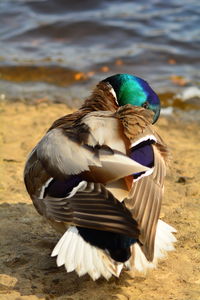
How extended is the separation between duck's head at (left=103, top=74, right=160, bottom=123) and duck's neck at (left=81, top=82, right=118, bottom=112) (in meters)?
0.05

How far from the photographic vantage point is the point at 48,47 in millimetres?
9867

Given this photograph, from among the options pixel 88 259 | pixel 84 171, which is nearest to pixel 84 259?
pixel 88 259

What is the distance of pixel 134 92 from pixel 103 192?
141 cm

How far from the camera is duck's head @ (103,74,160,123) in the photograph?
4.16 m

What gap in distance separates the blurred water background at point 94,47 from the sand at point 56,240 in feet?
7.25

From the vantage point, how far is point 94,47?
32.3 feet

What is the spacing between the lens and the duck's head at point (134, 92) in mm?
4164

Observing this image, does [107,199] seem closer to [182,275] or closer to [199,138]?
[182,275]

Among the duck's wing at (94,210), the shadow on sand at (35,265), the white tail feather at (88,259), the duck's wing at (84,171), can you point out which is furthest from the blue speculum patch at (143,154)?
the shadow on sand at (35,265)

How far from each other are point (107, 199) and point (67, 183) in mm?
287

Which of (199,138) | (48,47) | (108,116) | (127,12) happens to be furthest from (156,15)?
(108,116)

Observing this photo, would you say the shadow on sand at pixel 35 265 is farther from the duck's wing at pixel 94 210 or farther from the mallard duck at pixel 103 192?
the duck's wing at pixel 94 210

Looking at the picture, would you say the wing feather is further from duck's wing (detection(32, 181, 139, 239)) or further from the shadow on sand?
the shadow on sand

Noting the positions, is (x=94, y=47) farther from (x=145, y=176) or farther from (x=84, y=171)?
(x=84, y=171)
